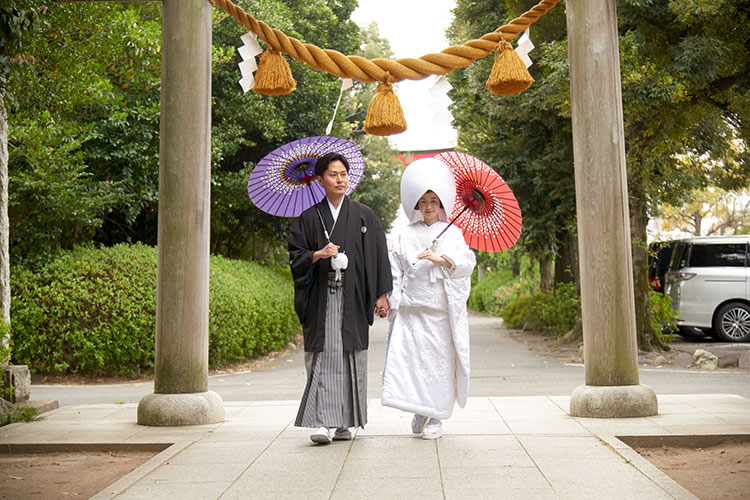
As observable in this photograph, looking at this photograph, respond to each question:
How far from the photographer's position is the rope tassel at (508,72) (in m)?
6.33

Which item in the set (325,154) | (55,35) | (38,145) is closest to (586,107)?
(325,154)

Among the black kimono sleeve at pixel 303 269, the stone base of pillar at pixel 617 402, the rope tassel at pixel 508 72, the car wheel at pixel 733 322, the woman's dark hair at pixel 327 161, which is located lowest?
the stone base of pillar at pixel 617 402

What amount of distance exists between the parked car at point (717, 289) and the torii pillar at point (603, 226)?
29.9ft

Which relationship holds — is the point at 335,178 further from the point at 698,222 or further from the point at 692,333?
the point at 698,222

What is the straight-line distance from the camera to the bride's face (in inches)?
228

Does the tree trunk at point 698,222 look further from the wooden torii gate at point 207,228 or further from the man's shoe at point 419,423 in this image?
the man's shoe at point 419,423

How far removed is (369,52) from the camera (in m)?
32.2

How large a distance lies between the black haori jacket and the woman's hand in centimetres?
28

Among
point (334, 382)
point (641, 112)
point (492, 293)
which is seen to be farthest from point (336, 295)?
point (492, 293)

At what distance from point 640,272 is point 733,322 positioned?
3.08 m

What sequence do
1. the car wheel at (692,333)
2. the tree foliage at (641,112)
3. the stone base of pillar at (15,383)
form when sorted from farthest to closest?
the car wheel at (692,333)
the tree foliage at (641,112)
the stone base of pillar at (15,383)

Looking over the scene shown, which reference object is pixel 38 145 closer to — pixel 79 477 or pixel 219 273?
pixel 219 273

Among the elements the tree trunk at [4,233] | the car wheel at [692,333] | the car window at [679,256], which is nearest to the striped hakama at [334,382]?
the tree trunk at [4,233]

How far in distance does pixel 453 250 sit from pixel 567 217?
9.80m
